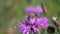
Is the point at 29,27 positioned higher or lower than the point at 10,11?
lower

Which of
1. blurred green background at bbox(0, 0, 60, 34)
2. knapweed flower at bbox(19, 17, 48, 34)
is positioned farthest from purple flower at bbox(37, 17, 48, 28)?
blurred green background at bbox(0, 0, 60, 34)

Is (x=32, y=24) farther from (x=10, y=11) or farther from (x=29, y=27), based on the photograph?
(x=10, y=11)

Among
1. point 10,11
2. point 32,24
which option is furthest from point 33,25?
point 10,11

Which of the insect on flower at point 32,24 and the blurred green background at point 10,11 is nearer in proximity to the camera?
the insect on flower at point 32,24

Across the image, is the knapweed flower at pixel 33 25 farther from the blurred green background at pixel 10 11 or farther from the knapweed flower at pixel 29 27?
the blurred green background at pixel 10 11

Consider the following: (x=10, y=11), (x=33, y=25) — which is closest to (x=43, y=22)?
(x=33, y=25)

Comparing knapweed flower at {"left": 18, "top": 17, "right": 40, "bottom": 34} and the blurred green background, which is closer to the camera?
knapweed flower at {"left": 18, "top": 17, "right": 40, "bottom": 34}

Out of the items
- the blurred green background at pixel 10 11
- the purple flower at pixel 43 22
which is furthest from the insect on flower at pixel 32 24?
the blurred green background at pixel 10 11

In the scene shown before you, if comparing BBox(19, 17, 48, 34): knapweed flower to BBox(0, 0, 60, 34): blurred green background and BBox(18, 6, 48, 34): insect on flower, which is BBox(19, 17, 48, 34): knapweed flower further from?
BBox(0, 0, 60, 34): blurred green background

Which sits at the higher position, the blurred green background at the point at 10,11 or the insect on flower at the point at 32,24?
the blurred green background at the point at 10,11

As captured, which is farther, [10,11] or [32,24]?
[10,11]

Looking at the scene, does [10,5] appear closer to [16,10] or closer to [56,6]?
[16,10]

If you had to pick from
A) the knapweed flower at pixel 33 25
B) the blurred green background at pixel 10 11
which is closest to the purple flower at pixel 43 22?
the knapweed flower at pixel 33 25
